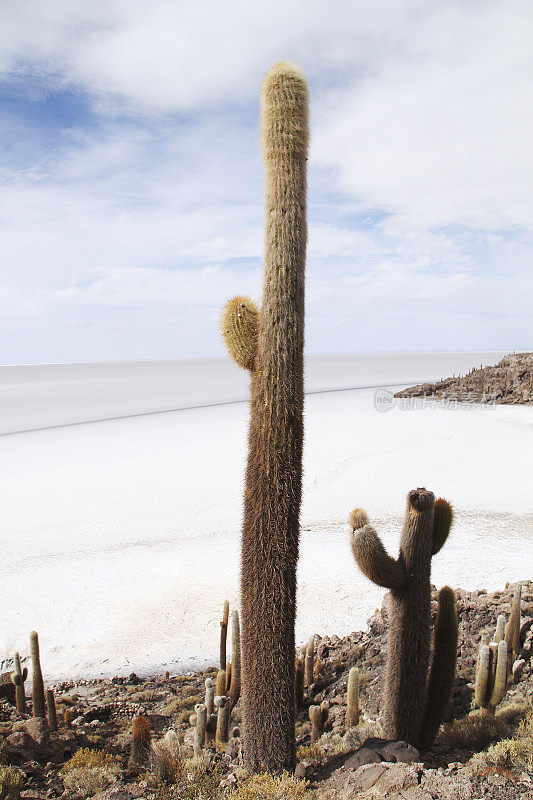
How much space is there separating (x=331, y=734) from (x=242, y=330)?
142 inches

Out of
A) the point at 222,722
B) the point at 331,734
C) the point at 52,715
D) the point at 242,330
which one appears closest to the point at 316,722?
the point at 331,734

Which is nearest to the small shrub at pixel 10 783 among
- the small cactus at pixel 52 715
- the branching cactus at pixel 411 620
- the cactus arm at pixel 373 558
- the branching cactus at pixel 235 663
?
the small cactus at pixel 52 715

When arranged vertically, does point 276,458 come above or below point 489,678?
above

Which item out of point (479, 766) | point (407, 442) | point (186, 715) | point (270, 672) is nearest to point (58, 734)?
point (186, 715)

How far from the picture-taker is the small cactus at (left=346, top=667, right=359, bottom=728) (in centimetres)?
525

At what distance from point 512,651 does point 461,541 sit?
5.60 meters

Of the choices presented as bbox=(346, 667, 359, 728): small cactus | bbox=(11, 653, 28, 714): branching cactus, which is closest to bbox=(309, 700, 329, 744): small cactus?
bbox=(346, 667, 359, 728): small cactus

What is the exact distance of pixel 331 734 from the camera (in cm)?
534

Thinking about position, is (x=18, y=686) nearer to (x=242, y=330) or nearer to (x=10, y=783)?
(x=10, y=783)

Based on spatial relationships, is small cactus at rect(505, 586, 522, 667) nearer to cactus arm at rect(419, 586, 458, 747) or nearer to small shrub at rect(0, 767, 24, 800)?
cactus arm at rect(419, 586, 458, 747)

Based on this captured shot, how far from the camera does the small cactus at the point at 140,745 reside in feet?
16.8

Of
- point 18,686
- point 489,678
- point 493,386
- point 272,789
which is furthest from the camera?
point 493,386

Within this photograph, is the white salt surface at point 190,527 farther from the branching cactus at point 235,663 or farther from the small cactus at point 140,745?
the small cactus at point 140,745

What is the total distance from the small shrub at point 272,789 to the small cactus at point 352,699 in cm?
91
